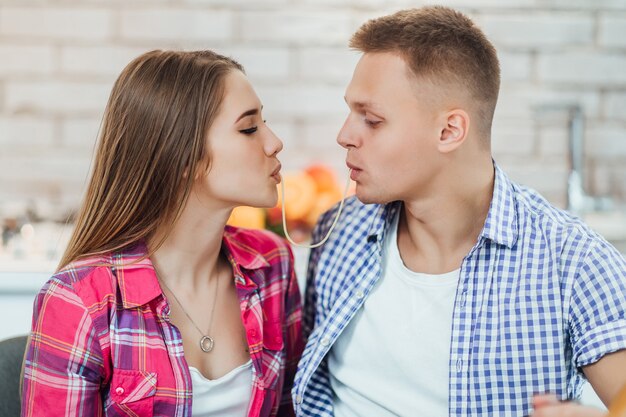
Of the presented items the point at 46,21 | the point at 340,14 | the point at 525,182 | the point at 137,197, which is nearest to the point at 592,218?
the point at 525,182

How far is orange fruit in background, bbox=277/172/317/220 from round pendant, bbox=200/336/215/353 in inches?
30.9

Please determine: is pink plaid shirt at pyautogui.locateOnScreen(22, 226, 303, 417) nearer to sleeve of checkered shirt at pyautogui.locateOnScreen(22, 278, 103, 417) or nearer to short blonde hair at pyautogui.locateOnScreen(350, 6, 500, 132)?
sleeve of checkered shirt at pyautogui.locateOnScreen(22, 278, 103, 417)

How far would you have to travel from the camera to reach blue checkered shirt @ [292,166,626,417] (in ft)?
4.62

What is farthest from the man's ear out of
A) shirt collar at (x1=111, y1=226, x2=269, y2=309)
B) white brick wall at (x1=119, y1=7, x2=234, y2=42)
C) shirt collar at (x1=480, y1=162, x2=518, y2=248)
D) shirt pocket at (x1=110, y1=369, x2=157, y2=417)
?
white brick wall at (x1=119, y1=7, x2=234, y2=42)

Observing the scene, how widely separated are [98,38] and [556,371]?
1.87 metres

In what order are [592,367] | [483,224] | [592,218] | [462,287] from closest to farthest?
[592,367] → [462,287] → [483,224] → [592,218]

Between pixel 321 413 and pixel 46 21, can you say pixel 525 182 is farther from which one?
pixel 46 21

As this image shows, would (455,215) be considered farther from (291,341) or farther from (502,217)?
(291,341)

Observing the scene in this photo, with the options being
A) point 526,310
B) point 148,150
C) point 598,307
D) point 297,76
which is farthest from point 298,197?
point 598,307

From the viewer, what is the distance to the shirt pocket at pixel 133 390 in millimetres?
1433

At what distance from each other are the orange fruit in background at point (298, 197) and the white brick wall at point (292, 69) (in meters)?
0.31

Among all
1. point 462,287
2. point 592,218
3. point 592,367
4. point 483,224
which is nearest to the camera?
point 592,367

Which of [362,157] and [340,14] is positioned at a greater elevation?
[340,14]

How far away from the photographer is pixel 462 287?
1.53 metres
